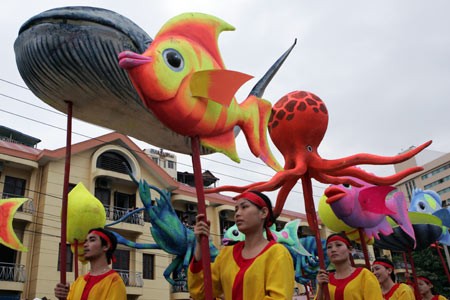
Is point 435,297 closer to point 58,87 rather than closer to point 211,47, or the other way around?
point 211,47

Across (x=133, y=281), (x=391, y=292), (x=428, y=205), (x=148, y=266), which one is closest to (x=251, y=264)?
(x=391, y=292)

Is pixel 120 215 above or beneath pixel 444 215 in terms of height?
above

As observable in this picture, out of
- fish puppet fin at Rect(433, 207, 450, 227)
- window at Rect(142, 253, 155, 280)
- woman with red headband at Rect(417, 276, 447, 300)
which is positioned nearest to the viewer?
woman with red headband at Rect(417, 276, 447, 300)

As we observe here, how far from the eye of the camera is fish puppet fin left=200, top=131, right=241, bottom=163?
3.84m

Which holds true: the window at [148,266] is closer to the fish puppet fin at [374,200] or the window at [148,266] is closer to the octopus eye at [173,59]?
the fish puppet fin at [374,200]

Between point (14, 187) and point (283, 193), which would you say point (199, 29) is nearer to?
point (283, 193)

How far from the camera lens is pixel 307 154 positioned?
493 cm

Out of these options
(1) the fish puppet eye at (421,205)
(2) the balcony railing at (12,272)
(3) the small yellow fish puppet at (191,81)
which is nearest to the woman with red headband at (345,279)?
(3) the small yellow fish puppet at (191,81)

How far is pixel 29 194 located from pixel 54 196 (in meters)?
0.74

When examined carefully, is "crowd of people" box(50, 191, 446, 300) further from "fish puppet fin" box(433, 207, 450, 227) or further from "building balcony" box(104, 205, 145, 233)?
"building balcony" box(104, 205, 145, 233)

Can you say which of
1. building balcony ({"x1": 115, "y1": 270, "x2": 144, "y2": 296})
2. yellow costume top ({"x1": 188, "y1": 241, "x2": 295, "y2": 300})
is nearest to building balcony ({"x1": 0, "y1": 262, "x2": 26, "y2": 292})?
building balcony ({"x1": 115, "y1": 270, "x2": 144, "y2": 296})

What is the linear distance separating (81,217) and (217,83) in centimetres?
294

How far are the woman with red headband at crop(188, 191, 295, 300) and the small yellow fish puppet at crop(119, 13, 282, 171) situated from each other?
3.20ft

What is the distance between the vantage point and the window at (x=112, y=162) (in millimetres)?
15773
